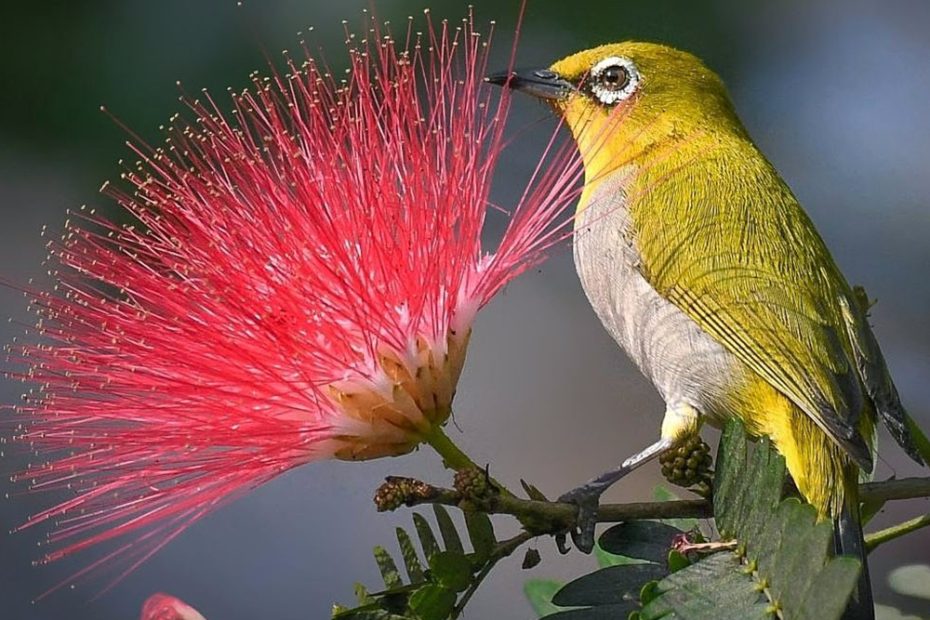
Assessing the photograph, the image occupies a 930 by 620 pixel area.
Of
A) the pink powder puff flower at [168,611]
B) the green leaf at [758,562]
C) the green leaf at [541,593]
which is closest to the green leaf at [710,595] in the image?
the green leaf at [758,562]

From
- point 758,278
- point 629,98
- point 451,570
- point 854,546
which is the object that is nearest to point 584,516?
point 451,570

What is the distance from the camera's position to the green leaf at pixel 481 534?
2.52ft

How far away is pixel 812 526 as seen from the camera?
0.64 meters

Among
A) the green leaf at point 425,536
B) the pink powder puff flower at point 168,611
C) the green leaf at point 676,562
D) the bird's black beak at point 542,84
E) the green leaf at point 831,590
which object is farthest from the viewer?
the bird's black beak at point 542,84

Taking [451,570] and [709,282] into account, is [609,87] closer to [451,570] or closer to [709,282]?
[709,282]

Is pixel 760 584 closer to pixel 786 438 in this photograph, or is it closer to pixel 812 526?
pixel 812 526

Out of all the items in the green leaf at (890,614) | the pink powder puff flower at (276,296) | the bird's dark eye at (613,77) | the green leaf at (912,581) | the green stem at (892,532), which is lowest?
the green leaf at (890,614)

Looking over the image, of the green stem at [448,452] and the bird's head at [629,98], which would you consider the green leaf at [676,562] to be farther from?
the bird's head at [629,98]

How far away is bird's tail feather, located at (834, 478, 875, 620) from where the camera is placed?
32.5 inches

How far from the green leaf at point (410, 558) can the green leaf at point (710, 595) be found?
18 cm

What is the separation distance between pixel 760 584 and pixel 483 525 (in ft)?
0.62

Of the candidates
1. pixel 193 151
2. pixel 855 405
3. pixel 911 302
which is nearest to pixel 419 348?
pixel 193 151

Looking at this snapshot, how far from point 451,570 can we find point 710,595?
0.16 m

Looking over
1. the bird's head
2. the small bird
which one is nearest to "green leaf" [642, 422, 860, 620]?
the small bird
